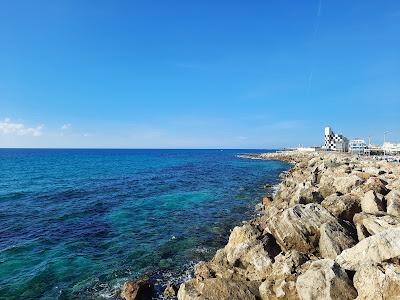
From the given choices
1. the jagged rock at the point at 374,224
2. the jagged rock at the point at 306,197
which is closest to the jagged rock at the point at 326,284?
the jagged rock at the point at 374,224

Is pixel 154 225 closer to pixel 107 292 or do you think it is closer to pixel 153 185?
pixel 107 292

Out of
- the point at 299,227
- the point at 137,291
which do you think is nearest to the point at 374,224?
the point at 299,227

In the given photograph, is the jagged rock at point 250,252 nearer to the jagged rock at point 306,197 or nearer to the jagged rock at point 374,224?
the jagged rock at point 374,224

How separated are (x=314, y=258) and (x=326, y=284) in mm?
3490

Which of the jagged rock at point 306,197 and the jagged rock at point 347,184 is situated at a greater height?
the jagged rock at point 347,184

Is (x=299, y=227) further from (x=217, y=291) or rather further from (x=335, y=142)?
(x=335, y=142)

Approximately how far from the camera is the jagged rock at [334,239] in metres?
14.5

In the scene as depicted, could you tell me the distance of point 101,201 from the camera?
124 ft

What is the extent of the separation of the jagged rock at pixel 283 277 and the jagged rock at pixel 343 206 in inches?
237

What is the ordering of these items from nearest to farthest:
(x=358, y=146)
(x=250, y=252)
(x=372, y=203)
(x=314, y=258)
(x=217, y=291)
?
(x=217, y=291) → (x=314, y=258) → (x=250, y=252) → (x=372, y=203) → (x=358, y=146)

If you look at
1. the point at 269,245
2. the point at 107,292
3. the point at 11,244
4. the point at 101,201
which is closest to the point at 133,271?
the point at 107,292

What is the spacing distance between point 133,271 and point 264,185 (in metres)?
34.5

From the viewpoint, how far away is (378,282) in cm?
996

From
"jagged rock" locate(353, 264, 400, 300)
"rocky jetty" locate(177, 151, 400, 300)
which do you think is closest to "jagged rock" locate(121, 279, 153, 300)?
"rocky jetty" locate(177, 151, 400, 300)
